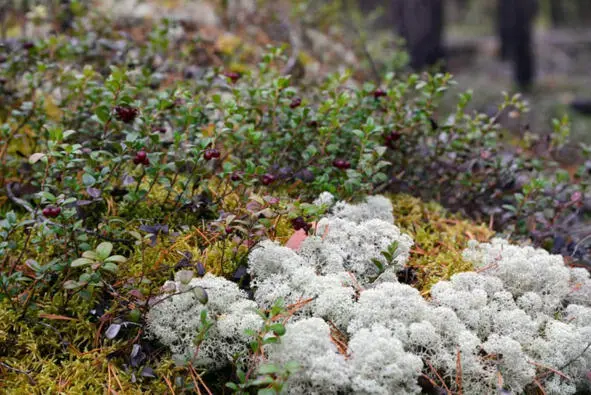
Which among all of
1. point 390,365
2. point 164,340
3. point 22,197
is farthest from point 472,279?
point 22,197

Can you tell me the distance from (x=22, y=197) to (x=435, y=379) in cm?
218

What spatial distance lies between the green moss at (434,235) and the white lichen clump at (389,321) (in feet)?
0.55

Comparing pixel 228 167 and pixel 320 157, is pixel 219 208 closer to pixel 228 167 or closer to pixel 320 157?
pixel 228 167

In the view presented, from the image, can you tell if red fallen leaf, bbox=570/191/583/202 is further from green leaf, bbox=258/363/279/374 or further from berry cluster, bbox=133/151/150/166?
berry cluster, bbox=133/151/150/166

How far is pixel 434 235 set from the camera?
2.80 m

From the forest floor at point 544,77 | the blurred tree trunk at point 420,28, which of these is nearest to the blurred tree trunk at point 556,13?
the forest floor at point 544,77

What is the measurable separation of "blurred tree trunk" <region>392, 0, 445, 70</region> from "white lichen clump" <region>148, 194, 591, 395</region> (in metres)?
6.38

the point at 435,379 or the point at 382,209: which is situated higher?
the point at 382,209

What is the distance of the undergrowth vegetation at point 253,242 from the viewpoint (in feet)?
6.28

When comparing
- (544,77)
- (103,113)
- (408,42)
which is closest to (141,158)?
(103,113)

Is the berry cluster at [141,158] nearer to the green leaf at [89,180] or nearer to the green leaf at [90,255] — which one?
the green leaf at [89,180]

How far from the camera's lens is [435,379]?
1.93 m

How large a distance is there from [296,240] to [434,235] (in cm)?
84

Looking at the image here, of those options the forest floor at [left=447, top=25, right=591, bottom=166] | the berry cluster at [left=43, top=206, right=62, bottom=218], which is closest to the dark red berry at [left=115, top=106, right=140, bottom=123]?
the berry cluster at [left=43, top=206, right=62, bottom=218]
